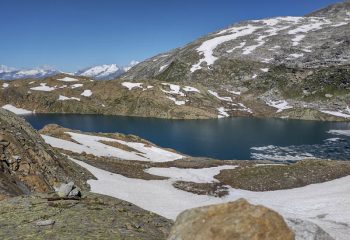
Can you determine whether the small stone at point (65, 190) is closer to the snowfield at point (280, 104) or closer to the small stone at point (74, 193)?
the small stone at point (74, 193)

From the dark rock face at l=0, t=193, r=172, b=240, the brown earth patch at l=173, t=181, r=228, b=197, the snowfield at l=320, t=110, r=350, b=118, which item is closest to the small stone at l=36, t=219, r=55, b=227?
the dark rock face at l=0, t=193, r=172, b=240

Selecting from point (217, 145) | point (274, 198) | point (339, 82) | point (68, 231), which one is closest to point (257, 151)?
point (217, 145)

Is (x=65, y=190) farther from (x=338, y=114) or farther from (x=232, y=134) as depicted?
(x=338, y=114)

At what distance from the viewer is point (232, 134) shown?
13038 cm

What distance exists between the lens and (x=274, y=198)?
133 ft

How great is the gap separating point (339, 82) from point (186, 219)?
196426mm

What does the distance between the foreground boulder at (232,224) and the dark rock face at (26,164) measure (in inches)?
556

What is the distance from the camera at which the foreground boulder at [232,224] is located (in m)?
10.8

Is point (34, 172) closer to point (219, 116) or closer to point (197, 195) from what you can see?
point (197, 195)

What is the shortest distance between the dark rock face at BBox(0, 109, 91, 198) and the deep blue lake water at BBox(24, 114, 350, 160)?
66.4m

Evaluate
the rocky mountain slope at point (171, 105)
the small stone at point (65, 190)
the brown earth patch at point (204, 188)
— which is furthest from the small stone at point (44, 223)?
the rocky mountain slope at point (171, 105)

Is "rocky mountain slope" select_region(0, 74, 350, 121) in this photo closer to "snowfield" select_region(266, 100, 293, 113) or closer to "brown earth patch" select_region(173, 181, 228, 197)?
"snowfield" select_region(266, 100, 293, 113)

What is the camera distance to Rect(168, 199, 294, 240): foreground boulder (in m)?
10.8

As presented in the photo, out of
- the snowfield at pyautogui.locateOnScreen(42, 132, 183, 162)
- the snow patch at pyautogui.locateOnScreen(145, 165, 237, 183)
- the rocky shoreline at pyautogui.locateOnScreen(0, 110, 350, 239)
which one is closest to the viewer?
the rocky shoreline at pyautogui.locateOnScreen(0, 110, 350, 239)
